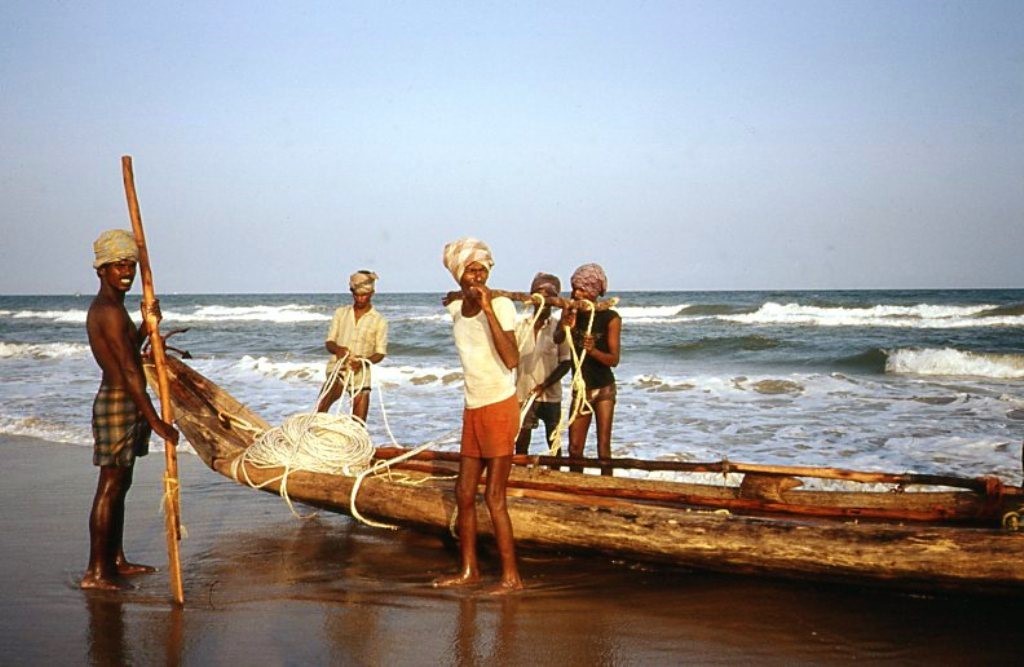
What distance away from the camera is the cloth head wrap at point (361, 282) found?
6.46 metres

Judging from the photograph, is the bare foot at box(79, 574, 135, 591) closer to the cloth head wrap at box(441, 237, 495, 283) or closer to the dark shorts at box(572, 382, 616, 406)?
the cloth head wrap at box(441, 237, 495, 283)

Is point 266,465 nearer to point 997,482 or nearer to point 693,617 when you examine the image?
point 693,617

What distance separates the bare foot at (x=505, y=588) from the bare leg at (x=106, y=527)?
175 centimetres

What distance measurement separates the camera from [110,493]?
13.8 ft

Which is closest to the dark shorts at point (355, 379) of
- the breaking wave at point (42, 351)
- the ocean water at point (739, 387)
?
the ocean water at point (739, 387)

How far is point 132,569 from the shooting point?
4469 mm

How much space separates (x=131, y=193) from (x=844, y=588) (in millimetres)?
3723

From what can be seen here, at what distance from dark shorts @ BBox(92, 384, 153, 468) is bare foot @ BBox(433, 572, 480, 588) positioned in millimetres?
1560

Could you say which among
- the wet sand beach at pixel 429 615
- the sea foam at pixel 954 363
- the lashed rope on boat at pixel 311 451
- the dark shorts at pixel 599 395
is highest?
the dark shorts at pixel 599 395

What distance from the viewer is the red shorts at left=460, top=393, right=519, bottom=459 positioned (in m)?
4.02

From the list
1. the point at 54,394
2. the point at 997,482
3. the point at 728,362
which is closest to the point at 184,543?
the point at 997,482

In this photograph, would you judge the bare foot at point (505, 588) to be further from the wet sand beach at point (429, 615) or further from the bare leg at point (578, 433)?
the bare leg at point (578, 433)

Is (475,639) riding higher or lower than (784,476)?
lower

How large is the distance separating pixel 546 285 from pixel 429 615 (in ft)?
7.90
